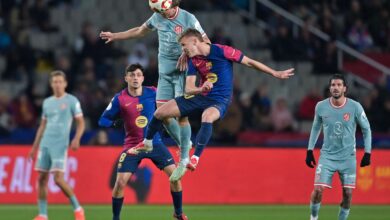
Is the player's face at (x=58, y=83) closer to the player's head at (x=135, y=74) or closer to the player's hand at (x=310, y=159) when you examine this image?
the player's head at (x=135, y=74)

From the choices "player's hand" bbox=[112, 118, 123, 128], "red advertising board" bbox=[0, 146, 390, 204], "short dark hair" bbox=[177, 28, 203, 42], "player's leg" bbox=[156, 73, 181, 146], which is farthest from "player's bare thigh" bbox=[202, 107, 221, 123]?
"red advertising board" bbox=[0, 146, 390, 204]

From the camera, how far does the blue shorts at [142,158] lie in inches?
600

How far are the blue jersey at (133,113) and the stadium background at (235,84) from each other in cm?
628

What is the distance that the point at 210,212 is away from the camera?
2006cm

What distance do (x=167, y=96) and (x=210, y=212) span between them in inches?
210

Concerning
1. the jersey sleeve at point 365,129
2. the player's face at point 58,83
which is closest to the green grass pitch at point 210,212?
the player's face at point 58,83

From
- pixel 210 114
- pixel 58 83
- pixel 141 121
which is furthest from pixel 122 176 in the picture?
pixel 58 83

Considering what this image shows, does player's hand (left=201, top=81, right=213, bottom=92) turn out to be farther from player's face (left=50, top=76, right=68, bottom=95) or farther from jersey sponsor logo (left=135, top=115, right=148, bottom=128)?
player's face (left=50, top=76, right=68, bottom=95)

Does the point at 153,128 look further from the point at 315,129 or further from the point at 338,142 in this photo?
the point at 338,142

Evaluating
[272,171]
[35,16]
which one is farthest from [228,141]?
[35,16]

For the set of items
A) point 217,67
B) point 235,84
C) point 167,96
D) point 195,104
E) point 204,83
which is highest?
point 235,84

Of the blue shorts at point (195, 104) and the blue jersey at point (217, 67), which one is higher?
the blue jersey at point (217, 67)

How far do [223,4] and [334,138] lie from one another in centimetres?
1226

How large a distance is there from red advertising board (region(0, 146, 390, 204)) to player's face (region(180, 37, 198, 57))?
302 inches
